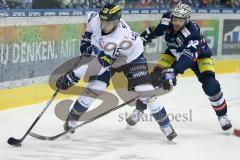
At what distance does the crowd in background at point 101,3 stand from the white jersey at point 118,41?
201 centimetres

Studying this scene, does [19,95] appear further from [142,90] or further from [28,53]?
[142,90]

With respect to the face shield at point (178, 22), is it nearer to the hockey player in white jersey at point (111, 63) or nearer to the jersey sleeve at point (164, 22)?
the jersey sleeve at point (164, 22)

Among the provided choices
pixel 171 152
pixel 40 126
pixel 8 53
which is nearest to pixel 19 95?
pixel 8 53

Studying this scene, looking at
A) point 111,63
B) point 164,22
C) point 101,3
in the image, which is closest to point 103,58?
point 111,63

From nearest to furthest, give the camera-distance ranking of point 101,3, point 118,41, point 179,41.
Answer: point 118,41 → point 179,41 → point 101,3

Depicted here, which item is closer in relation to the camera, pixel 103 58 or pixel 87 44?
pixel 103 58

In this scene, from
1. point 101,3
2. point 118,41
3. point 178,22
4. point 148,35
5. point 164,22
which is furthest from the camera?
point 101,3

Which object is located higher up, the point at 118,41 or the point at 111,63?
the point at 118,41

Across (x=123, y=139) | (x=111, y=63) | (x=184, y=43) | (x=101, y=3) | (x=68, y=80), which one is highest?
(x=101, y=3)

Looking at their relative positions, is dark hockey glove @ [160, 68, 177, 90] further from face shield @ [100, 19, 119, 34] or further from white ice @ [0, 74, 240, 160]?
face shield @ [100, 19, 119, 34]

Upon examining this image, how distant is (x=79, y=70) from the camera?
18.5 ft

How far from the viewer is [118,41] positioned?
5547 mm

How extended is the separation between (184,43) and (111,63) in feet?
2.64

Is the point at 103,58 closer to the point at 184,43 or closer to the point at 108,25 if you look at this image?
the point at 108,25
